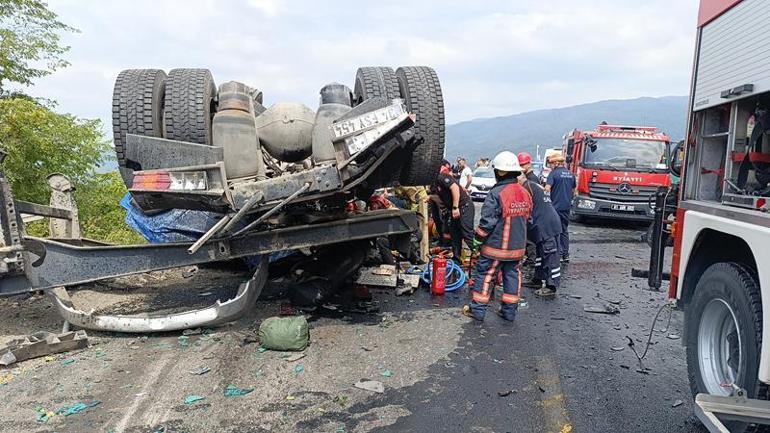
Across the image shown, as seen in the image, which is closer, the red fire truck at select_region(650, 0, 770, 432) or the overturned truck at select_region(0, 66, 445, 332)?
the red fire truck at select_region(650, 0, 770, 432)

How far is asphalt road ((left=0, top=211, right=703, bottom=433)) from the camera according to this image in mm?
3139

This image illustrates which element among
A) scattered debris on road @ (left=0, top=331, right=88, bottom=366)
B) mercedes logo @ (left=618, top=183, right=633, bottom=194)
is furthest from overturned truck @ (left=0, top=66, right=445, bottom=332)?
mercedes logo @ (left=618, top=183, right=633, bottom=194)

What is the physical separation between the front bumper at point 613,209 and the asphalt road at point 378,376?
7.17 metres

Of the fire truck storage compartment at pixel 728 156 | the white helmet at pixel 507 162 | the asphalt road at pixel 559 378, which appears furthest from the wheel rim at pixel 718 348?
the white helmet at pixel 507 162

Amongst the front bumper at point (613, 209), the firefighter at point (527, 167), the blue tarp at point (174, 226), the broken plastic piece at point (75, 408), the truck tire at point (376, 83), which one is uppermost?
the truck tire at point (376, 83)

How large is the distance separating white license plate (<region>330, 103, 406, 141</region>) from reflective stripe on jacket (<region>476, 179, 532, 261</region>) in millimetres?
1615

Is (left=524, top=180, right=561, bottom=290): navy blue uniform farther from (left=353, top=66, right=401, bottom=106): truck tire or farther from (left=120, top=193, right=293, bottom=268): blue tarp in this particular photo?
(left=120, top=193, right=293, bottom=268): blue tarp

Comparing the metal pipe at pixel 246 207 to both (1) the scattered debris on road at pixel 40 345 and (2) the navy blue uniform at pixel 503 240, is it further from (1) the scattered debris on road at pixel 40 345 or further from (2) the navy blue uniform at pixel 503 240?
(2) the navy blue uniform at pixel 503 240

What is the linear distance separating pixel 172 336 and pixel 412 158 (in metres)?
2.55

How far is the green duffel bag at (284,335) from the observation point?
4.14 m

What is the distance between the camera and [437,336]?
466 centimetres

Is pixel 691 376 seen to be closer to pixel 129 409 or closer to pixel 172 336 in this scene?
pixel 129 409

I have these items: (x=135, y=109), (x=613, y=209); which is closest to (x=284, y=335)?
(x=135, y=109)

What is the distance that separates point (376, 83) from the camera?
15.6ft
